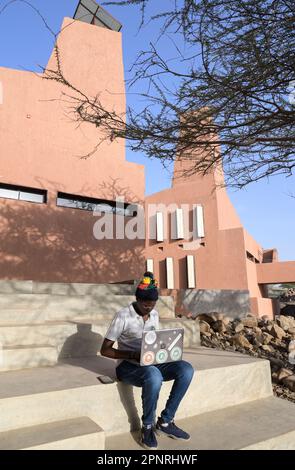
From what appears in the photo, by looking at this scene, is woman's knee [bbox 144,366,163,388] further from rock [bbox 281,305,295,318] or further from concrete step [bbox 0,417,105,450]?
rock [bbox 281,305,295,318]

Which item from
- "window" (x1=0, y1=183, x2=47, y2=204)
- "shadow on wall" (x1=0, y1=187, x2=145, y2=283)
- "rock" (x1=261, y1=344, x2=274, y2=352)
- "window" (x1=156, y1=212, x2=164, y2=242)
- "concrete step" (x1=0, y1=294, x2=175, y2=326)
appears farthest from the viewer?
"window" (x1=156, y1=212, x2=164, y2=242)

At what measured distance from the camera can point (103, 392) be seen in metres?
2.47

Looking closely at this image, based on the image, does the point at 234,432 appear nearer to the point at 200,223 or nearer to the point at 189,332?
the point at 189,332

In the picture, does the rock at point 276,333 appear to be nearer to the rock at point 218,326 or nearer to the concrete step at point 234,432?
the rock at point 218,326

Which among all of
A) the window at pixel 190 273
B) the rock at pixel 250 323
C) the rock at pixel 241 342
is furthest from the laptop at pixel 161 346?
the window at pixel 190 273

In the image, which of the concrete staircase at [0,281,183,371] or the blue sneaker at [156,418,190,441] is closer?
the blue sneaker at [156,418,190,441]

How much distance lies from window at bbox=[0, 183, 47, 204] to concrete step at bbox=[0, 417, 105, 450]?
685cm

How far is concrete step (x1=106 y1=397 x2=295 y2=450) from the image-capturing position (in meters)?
2.31

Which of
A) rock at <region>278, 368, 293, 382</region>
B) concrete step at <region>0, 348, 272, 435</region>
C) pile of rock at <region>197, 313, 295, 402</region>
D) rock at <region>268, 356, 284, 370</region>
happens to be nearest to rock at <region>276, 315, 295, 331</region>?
pile of rock at <region>197, 313, 295, 402</region>

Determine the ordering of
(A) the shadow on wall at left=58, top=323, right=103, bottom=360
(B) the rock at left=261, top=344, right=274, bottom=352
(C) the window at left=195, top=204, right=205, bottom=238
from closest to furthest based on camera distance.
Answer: (A) the shadow on wall at left=58, top=323, right=103, bottom=360 < (B) the rock at left=261, top=344, right=274, bottom=352 < (C) the window at left=195, top=204, right=205, bottom=238

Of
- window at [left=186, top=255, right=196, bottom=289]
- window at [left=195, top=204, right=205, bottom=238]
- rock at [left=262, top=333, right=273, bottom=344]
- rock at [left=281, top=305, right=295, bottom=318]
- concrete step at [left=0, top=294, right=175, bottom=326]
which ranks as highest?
window at [left=195, top=204, right=205, bottom=238]

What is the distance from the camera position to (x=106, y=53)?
Result: 1055cm

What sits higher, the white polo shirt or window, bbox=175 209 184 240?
window, bbox=175 209 184 240

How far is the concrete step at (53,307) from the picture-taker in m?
3.59
